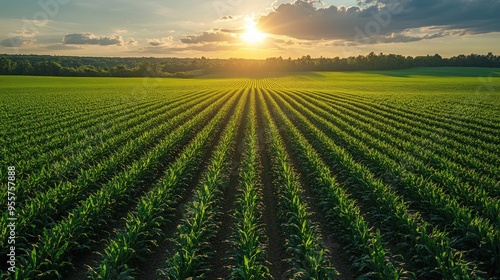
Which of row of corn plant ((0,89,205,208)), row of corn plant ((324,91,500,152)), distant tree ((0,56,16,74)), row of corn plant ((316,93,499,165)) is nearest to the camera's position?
row of corn plant ((0,89,205,208))

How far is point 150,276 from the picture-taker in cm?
808

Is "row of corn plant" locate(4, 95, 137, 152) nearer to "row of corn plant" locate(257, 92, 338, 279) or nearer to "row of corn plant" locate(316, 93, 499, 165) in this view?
"row of corn plant" locate(257, 92, 338, 279)

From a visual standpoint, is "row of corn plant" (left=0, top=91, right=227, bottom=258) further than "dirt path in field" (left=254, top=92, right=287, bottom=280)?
Yes

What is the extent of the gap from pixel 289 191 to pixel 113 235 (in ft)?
18.4

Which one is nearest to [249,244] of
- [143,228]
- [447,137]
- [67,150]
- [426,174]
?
[143,228]

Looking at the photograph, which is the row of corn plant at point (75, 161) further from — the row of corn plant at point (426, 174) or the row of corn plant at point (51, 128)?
the row of corn plant at point (426, 174)

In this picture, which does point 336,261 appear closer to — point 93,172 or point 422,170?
point 422,170

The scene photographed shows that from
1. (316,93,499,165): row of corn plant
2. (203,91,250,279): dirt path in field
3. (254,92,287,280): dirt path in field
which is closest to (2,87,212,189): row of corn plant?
(203,91,250,279): dirt path in field

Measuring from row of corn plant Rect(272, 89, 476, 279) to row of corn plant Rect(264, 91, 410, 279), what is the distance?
0.57m

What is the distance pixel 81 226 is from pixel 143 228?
5.15 ft

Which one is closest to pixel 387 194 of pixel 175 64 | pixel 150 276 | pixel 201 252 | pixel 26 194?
pixel 201 252

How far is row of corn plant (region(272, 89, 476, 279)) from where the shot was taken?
753cm

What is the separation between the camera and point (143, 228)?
912 centimetres

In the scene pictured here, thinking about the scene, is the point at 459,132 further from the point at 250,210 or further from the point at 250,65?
the point at 250,65
